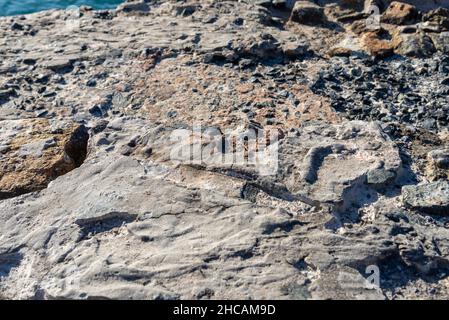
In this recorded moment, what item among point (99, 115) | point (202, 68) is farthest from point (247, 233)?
point (202, 68)

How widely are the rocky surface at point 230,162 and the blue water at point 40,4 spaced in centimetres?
310

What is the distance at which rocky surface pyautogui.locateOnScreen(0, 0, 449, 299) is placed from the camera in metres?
2.48

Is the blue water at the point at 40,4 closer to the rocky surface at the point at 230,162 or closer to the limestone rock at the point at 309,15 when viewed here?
the rocky surface at the point at 230,162

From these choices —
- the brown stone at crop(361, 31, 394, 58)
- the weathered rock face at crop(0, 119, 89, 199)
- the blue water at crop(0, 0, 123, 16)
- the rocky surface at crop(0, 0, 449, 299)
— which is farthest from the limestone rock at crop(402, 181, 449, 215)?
the blue water at crop(0, 0, 123, 16)

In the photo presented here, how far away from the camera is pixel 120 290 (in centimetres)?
241

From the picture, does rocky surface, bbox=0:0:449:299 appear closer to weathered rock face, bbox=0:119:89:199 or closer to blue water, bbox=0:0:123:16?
weathered rock face, bbox=0:119:89:199

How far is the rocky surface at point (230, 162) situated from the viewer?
2484 mm

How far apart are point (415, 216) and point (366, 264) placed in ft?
1.56

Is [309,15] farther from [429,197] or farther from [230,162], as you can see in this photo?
[429,197]

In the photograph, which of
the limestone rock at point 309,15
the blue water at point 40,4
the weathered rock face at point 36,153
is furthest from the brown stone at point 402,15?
the blue water at point 40,4

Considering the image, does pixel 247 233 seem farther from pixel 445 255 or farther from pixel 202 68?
pixel 202 68

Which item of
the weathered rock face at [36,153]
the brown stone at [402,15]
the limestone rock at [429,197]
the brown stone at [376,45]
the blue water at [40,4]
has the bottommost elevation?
the limestone rock at [429,197]

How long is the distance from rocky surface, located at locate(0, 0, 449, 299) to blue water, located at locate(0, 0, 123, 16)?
310cm

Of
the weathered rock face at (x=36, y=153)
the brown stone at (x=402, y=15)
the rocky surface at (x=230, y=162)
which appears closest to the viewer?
the rocky surface at (x=230, y=162)
